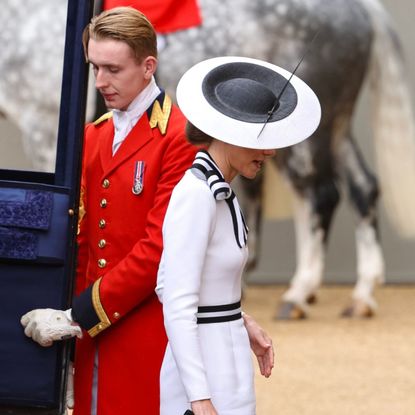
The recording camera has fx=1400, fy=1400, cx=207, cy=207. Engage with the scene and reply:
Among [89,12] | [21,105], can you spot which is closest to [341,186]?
[21,105]

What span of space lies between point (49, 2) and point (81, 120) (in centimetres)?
453

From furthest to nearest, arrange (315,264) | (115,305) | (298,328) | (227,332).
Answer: (315,264)
(298,328)
(115,305)
(227,332)

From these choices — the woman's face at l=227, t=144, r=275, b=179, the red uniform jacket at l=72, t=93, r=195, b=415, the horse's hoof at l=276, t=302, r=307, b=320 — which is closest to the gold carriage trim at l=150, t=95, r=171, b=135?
the red uniform jacket at l=72, t=93, r=195, b=415

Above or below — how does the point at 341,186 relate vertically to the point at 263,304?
above

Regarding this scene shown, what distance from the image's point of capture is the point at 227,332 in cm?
233

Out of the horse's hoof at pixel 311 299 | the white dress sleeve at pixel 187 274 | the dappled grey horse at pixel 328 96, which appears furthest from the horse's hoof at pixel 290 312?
the white dress sleeve at pixel 187 274

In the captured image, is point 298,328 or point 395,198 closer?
point 298,328

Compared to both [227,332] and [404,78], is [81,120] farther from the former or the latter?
[404,78]

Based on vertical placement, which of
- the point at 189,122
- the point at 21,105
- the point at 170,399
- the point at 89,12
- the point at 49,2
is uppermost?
the point at 49,2

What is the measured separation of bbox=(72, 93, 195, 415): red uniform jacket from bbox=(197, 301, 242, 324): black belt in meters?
0.27

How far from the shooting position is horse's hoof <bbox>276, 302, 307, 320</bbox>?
7.21 meters

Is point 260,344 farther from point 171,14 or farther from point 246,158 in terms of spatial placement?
point 171,14

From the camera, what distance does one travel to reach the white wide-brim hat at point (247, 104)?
230 centimetres

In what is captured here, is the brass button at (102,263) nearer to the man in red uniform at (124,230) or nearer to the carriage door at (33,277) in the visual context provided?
the man in red uniform at (124,230)
